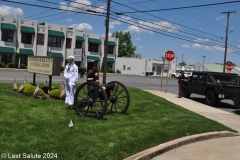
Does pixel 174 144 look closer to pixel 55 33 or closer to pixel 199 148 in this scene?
pixel 199 148

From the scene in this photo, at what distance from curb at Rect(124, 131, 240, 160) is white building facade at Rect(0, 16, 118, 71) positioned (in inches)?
1332

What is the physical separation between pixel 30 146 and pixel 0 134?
0.88 metres

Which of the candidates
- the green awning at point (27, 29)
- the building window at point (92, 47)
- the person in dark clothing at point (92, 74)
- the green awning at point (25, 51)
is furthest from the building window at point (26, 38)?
the person in dark clothing at point (92, 74)

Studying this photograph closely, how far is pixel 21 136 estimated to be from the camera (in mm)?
5492

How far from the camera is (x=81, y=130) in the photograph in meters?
6.30

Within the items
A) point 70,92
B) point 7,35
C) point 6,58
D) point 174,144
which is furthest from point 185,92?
point 6,58

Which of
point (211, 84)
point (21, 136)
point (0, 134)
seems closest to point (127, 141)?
point (21, 136)

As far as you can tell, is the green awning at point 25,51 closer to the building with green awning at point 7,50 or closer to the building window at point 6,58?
the building with green awning at point 7,50

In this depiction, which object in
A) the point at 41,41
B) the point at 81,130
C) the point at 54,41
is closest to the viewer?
the point at 81,130

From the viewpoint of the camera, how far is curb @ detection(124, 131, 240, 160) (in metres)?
5.34

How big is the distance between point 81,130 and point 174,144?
208 cm

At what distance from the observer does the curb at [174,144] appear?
5.34 metres

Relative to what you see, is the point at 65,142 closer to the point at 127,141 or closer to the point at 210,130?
the point at 127,141

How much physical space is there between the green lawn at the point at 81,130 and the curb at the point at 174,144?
0.15 m
